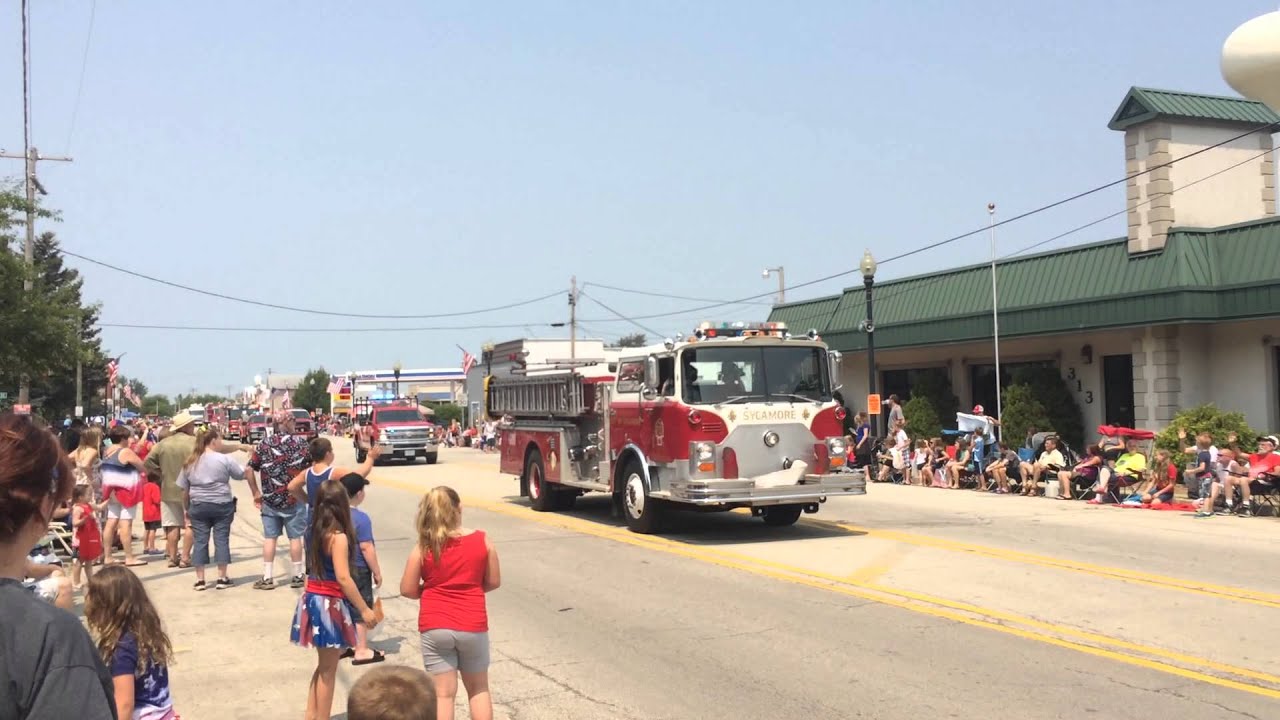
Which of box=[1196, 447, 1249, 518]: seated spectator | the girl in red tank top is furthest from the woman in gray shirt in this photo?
box=[1196, 447, 1249, 518]: seated spectator

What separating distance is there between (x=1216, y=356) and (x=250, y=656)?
2207cm

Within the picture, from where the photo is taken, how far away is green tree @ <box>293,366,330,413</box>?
5108 inches

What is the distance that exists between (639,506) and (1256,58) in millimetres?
9326

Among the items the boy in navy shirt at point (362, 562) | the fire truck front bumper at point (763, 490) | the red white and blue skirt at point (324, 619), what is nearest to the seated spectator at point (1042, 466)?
the fire truck front bumper at point (763, 490)

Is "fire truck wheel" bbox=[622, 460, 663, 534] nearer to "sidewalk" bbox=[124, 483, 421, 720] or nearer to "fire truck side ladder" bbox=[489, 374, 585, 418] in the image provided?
"fire truck side ladder" bbox=[489, 374, 585, 418]

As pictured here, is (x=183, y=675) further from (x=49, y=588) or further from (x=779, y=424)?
(x=779, y=424)

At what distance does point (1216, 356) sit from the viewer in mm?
24078

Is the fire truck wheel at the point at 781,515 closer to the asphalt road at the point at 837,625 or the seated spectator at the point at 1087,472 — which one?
the asphalt road at the point at 837,625

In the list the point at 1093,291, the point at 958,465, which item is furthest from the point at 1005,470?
the point at 1093,291

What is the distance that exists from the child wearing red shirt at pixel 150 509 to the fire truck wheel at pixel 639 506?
645cm

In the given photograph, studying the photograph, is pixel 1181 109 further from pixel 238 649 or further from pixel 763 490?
pixel 238 649

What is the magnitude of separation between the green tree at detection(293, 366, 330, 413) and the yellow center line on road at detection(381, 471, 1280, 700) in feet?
386

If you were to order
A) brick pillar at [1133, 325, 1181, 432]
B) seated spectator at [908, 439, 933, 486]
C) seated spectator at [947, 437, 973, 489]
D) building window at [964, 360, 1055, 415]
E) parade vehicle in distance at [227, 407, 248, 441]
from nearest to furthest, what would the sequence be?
brick pillar at [1133, 325, 1181, 432]
seated spectator at [947, 437, 973, 489]
seated spectator at [908, 439, 933, 486]
building window at [964, 360, 1055, 415]
parade vehicle in distance at [227, 407, 248, 441]

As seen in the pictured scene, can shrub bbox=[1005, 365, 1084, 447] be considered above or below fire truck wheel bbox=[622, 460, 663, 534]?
above
